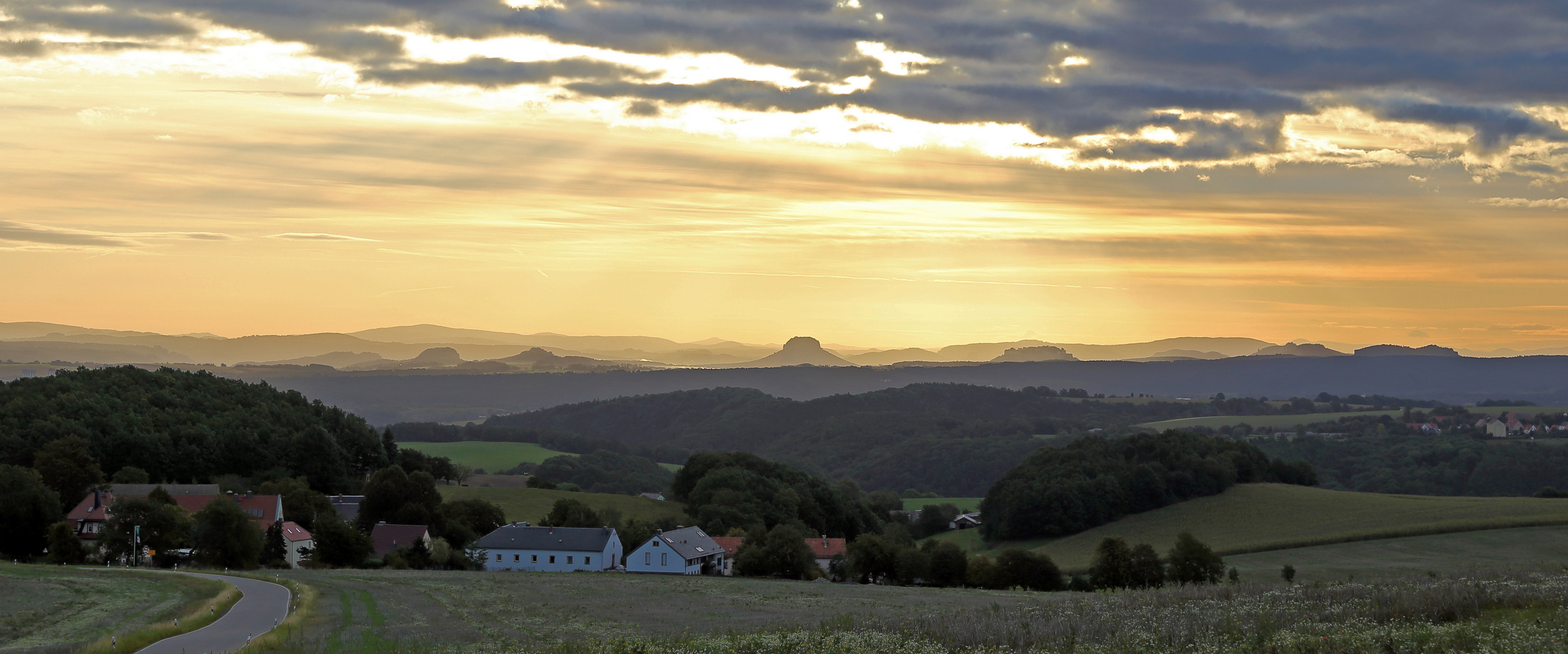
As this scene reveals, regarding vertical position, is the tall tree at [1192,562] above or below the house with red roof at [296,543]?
above

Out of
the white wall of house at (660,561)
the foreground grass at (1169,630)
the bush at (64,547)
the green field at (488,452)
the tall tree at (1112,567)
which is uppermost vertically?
the foreground grass at (1169,630)

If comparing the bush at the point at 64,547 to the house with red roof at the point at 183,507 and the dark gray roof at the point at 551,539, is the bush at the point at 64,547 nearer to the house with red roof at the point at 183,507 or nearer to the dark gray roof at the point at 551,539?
the house with red roof at the point at 183,507

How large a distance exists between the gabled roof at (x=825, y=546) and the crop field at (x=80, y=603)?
4783 cm

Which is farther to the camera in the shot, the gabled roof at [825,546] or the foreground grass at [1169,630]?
the gabled roof at [825,546]

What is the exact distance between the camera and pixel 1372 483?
398 ft

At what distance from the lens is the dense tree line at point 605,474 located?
154m

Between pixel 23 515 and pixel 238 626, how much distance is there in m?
50.8

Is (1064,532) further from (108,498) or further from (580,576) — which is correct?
(108,498)

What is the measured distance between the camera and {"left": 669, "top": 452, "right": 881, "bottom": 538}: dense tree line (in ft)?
320

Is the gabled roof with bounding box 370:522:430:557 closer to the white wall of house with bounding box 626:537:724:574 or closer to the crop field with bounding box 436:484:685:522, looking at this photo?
the white wall of house with bounding box 626:537:724:574

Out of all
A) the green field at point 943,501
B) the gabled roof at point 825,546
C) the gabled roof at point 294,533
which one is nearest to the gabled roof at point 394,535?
the gabled roof at point 294,533

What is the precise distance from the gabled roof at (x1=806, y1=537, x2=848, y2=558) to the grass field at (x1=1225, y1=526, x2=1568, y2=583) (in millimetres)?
28397

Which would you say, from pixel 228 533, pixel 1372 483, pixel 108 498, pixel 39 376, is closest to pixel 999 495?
pixel 1372 483

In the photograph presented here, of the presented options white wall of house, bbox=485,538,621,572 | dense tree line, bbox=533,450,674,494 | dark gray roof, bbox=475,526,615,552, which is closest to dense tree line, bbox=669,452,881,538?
dark gray roof, bbox=475,526,615,552
